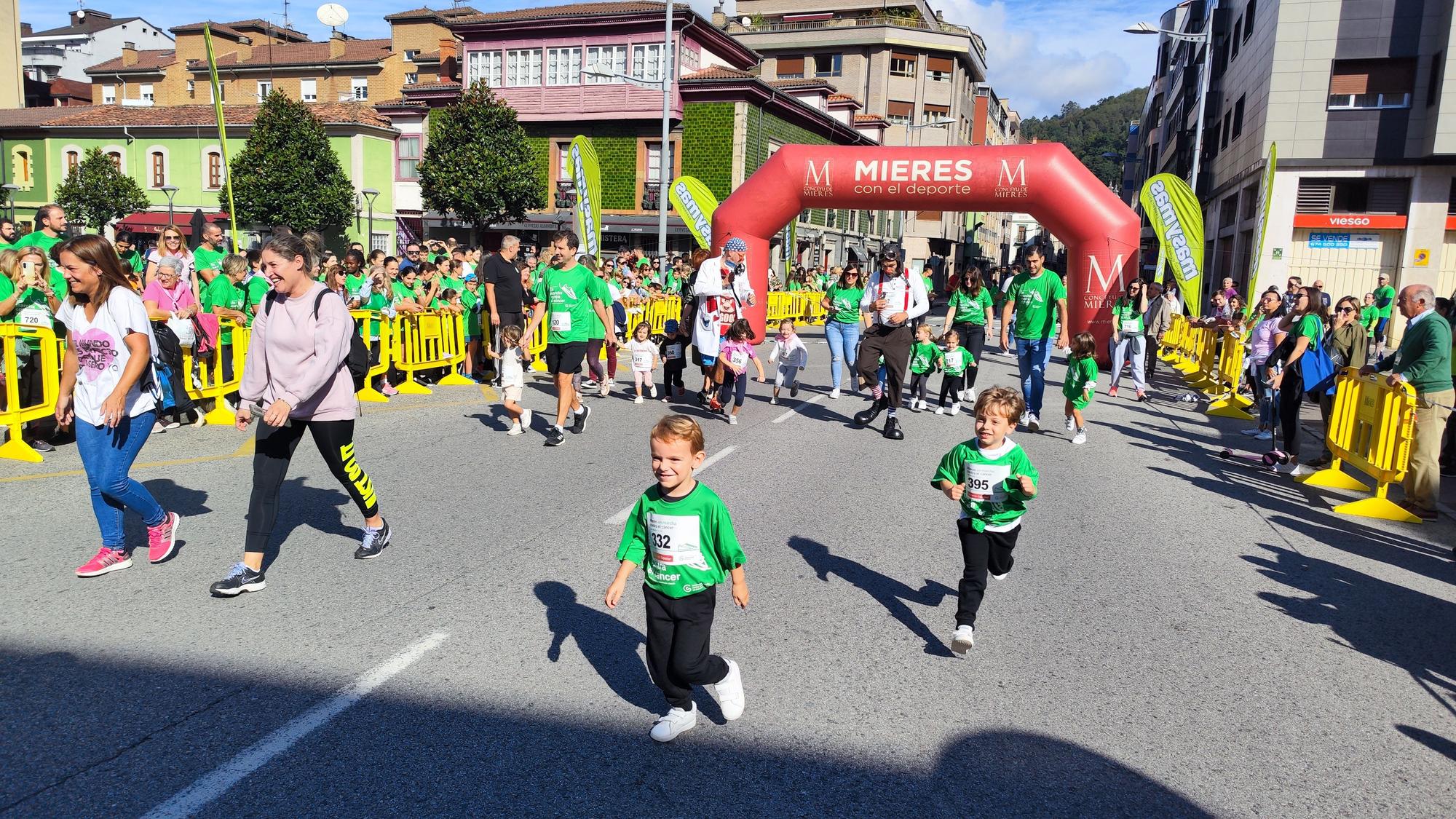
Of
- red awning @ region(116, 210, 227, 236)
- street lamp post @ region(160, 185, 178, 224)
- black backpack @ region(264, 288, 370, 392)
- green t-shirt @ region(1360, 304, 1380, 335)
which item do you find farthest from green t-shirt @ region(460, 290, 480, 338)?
red awning @ region(116, 210, 227, 236)

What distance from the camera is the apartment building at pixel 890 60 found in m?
59.1

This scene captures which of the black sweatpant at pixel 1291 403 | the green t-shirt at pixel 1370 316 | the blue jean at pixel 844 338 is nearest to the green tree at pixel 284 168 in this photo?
the blue jean at pixel 844 338

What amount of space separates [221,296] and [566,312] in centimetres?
377

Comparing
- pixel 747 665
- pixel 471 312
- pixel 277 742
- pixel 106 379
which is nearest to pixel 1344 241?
pixel 471 312

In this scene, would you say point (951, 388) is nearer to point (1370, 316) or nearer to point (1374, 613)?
point (1374, 613)

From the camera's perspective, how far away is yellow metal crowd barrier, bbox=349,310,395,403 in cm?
1159

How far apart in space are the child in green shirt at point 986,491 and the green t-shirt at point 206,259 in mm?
9008

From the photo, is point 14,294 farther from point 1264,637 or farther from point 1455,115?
point 1455,115

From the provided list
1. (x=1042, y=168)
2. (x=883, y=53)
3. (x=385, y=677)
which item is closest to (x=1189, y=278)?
(x=1042, y=168)

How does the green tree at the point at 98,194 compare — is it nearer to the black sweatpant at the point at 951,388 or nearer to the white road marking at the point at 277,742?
the black sweatpant at the point at 951,388

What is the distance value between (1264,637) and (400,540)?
4.79 metres

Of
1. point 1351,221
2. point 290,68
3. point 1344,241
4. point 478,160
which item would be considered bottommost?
point 1344,241

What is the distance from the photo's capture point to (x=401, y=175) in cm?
4334

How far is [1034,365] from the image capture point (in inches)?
431
